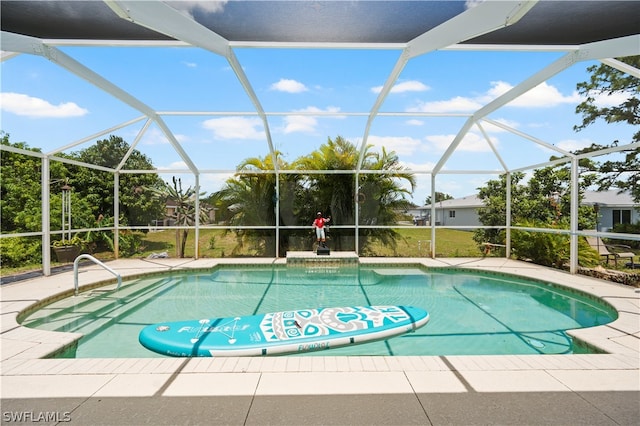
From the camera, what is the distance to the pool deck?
2439 millimetres

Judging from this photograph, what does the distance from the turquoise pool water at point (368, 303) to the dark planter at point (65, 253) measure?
9.48 ft

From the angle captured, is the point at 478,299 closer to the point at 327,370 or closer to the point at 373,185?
the point at 327,370

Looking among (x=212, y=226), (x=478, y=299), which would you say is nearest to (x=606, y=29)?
(x=478, y=299)

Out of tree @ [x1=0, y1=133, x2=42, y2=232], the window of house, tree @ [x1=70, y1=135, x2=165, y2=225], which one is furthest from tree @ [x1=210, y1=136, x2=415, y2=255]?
the window of house

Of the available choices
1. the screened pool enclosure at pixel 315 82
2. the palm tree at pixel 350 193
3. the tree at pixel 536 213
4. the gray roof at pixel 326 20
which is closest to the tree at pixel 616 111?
the screened pool enclosure at pixel 315 82

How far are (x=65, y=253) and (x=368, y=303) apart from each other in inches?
325

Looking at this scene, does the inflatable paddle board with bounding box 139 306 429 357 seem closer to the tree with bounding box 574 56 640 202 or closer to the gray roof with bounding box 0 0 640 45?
the gray roof with bounding box 0 0 640 45

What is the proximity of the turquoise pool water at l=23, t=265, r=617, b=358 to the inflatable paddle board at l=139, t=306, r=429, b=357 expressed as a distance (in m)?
0.14

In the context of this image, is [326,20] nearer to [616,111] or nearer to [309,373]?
[309,373]

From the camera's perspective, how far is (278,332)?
14.5ft

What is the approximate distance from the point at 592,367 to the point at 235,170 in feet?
31.1

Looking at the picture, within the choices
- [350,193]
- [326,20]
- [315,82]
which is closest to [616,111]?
[350,193]

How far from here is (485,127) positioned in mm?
9375

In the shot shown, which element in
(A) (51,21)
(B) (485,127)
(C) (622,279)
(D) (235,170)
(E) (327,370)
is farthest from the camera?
(D) (235,170)
